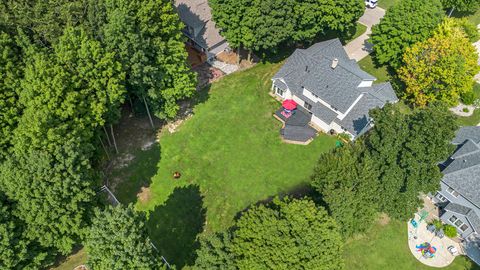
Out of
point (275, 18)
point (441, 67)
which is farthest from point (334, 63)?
point (441, 67)

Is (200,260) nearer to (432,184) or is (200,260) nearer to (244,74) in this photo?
(432,184)

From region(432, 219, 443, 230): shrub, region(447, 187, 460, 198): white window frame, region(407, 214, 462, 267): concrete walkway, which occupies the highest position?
region(447, 187, 460, 198): white window frame

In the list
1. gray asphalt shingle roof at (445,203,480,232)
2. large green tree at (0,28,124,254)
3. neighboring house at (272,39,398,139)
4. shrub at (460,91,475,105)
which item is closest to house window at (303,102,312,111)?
neighboring house at (272,39,398,139)

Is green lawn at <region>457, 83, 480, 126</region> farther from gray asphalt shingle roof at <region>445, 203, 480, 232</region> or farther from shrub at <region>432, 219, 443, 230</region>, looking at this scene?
shrub at <region>432, 219, 443, 230</region>

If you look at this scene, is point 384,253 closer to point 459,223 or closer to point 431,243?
point 431,243

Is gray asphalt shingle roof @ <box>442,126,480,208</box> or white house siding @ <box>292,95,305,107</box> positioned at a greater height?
white house siding @ <box>292,95,305,107</box>

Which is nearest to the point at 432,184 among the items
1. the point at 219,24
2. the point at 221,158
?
the point at 221,158

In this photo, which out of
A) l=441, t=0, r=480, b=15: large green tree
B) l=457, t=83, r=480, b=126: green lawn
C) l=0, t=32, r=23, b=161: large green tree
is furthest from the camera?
l=441, t=0, r=480, b=15: large green tree

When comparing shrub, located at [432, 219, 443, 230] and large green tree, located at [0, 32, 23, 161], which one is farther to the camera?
shrub, located at [432, 219, 443, 230]
